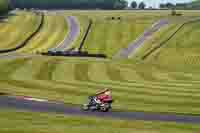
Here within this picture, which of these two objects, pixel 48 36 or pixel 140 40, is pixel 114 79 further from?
pixel 48 36

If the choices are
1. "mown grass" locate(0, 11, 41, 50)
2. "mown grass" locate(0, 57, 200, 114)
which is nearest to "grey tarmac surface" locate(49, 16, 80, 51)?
"mown grass" locate(0, 11, 41, 50)

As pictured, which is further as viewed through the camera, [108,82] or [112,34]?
[112,34]

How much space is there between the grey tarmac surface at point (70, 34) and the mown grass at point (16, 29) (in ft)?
35.7

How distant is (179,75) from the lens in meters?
78.2

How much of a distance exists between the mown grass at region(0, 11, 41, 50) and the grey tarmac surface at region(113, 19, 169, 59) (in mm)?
28715

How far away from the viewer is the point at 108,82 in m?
66.1

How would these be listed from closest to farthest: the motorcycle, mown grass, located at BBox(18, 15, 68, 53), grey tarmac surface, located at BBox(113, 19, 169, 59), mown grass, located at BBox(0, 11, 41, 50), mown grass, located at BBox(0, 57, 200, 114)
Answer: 1. the motorcycle
2. mown grass, located at BBox(0, 57, 200, 114)
3. grey tarmac surface, located at BBox(113, 19, 169, 59)
4. mown grass, located at BBox(18, 15, 68, 53)
5. mown grass, located at BBox(0, 11, 41, 50)

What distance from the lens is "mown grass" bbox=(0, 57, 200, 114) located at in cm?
5100

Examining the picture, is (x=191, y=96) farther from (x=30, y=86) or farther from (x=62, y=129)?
(x=62, y=129)

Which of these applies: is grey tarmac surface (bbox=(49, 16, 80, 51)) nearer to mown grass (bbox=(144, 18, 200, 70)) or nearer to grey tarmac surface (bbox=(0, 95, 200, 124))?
mown grass (bbox=(144, 18, 200, 70))

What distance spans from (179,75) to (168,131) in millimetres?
44748

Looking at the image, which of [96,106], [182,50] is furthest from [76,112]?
[182,50]

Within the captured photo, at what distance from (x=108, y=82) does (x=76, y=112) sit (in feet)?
75.0

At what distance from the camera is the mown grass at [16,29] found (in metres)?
129
